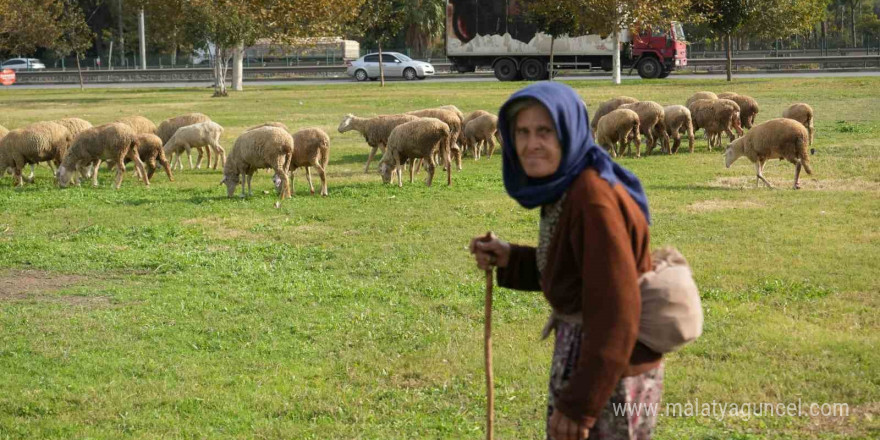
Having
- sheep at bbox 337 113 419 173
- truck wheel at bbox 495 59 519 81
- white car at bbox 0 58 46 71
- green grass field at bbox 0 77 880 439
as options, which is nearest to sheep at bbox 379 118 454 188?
green grass field at bbox 0 77 880 439

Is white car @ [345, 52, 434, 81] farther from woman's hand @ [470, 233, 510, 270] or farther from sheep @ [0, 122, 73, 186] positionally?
woman's hand @ [470, 233, 510, 270]

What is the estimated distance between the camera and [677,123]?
858 inches

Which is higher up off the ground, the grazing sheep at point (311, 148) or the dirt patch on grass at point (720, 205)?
the grazing sheep at point (311, 148)

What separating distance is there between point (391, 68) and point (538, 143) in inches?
2078

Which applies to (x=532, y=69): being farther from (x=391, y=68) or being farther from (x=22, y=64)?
(x=22, y=64)

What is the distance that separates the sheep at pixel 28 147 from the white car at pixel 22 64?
2067 inches

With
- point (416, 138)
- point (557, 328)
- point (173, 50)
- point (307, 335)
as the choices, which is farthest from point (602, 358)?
point (173, 50)

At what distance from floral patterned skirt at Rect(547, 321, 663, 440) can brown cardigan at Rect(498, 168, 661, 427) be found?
70 millimetres

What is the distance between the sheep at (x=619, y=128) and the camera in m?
20.8

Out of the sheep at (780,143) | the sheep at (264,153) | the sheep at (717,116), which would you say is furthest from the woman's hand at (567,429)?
the sheep at (717,116)

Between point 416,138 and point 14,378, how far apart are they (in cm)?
1019

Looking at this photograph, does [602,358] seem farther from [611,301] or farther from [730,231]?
[730,231]

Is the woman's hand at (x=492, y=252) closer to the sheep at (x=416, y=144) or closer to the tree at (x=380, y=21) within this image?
the sheep at (x=416, y=144)

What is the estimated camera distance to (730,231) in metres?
12.5
